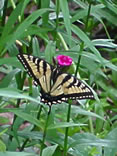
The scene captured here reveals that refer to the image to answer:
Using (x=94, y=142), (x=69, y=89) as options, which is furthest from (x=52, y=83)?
(x=94, y=142)

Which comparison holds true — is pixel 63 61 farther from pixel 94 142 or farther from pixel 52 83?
pixel 94 142

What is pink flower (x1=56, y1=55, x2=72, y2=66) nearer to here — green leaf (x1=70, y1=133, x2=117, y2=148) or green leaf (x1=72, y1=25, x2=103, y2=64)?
green leaf (x1=72, y1=25, x2=103, y2=64)

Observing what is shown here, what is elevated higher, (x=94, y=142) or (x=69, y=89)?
(x=69, y=89)

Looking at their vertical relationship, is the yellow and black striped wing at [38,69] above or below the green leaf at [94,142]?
above

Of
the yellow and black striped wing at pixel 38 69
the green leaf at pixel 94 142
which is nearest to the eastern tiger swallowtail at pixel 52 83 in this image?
the yellow and black striped wing at pixel 38 69

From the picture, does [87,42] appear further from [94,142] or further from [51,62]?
[94,142]

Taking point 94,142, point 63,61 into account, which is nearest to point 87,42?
point 63,61

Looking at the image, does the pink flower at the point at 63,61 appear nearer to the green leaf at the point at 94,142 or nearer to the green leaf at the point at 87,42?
the green leaf at the point at 87,42

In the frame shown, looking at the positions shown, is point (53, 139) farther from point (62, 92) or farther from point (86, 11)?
point (86, 11)

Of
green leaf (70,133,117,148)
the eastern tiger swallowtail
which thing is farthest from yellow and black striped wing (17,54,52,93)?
green leaf (70,133,117,148)
